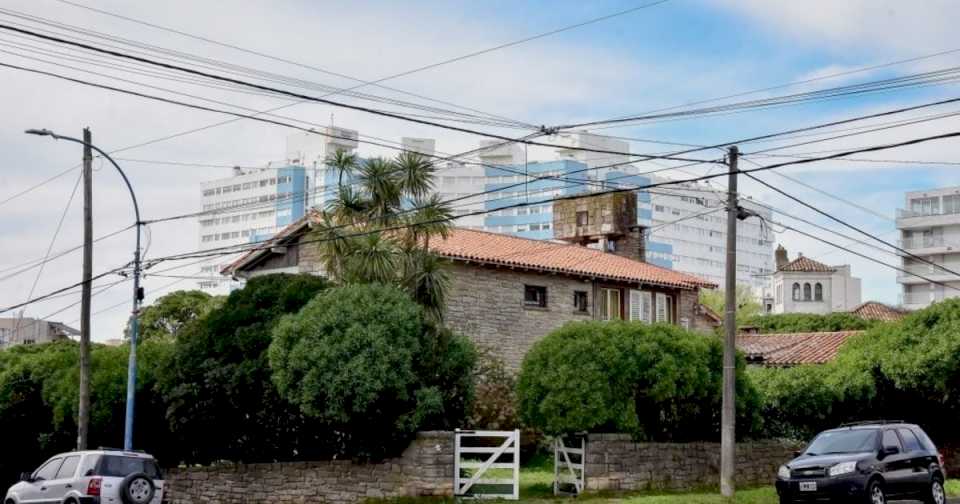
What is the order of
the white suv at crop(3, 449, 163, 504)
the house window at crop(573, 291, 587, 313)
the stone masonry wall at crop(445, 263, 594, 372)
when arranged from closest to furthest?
the white suv at crop(3, 449, 163, 504), the stone masonry wall at crop(445, 263, 594, 372), the house window at crop(573, 291, 587, 313)

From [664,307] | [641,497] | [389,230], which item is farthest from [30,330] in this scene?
[641,497]

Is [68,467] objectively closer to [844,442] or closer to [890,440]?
[844,442]

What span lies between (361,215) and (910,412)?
58.7ft

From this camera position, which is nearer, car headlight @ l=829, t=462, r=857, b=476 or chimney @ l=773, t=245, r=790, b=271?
car headlight @ l=829, t=462, r=857, b=476

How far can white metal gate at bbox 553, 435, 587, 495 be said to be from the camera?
2794 centimetres

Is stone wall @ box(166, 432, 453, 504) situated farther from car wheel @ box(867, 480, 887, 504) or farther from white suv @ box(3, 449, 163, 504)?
car wheel @ box(867, 480, 887, 504)

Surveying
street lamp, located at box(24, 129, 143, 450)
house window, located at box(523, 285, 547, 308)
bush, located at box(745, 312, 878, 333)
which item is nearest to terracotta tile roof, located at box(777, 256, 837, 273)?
bush, located at box(745, 312, 878, 333)

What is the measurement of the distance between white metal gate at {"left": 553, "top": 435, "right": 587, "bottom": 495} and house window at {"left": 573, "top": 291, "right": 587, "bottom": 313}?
15.5 metres

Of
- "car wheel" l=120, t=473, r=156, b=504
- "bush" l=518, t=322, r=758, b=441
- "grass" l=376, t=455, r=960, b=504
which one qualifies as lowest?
"grass" l=376, t=455, r=960, b=504

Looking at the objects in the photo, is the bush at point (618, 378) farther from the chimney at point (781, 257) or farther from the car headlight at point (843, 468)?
the chimney at point (781, 257)

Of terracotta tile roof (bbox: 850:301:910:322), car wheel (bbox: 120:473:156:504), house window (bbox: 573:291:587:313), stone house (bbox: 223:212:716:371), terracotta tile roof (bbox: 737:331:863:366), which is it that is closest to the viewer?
car wheel (bbox: 120:473:156:504)

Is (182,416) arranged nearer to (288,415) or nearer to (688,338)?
(288,415)

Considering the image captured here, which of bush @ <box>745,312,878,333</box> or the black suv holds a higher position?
bush @ <box>745,312,878,333</box>

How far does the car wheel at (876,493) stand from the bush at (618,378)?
7.34 metres
